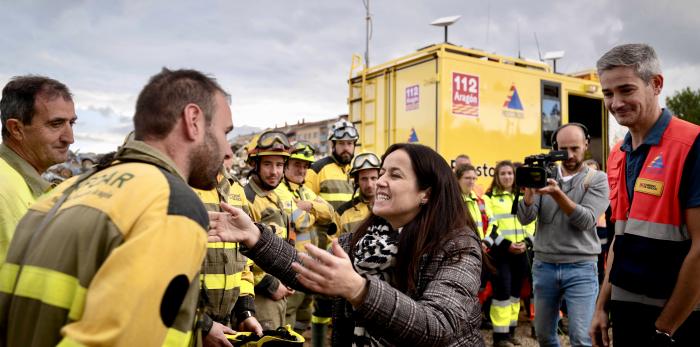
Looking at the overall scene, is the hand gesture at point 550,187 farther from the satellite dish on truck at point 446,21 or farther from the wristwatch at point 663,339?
the satellite dish on truck at point 446,21

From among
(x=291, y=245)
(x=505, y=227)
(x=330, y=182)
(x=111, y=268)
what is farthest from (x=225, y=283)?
(x=505, y=227)

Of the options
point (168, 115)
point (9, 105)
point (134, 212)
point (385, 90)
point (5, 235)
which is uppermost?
point (385, 90)

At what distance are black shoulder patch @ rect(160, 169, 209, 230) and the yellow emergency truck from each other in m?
7.38

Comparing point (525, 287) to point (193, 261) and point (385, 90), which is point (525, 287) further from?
point (193, 261)

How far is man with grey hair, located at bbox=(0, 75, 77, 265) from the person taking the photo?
9.18 ft

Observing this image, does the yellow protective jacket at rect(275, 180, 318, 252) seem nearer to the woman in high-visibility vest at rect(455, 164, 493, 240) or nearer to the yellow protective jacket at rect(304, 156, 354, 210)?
the yellow protective jacket at rect(304, 156, 354, 210)

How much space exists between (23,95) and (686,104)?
42.7m

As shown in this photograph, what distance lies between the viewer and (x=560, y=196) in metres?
3.94

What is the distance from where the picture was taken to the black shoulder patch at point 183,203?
1.46m

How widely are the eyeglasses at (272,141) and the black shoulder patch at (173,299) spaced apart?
3496 millimetres

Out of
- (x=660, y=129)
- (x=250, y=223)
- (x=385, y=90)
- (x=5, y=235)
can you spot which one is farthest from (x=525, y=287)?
(x=5, y=235)

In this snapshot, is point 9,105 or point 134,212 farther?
point 9,105

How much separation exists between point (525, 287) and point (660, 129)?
582 centimetres

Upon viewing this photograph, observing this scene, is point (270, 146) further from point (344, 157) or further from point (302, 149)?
point (344, 157)
